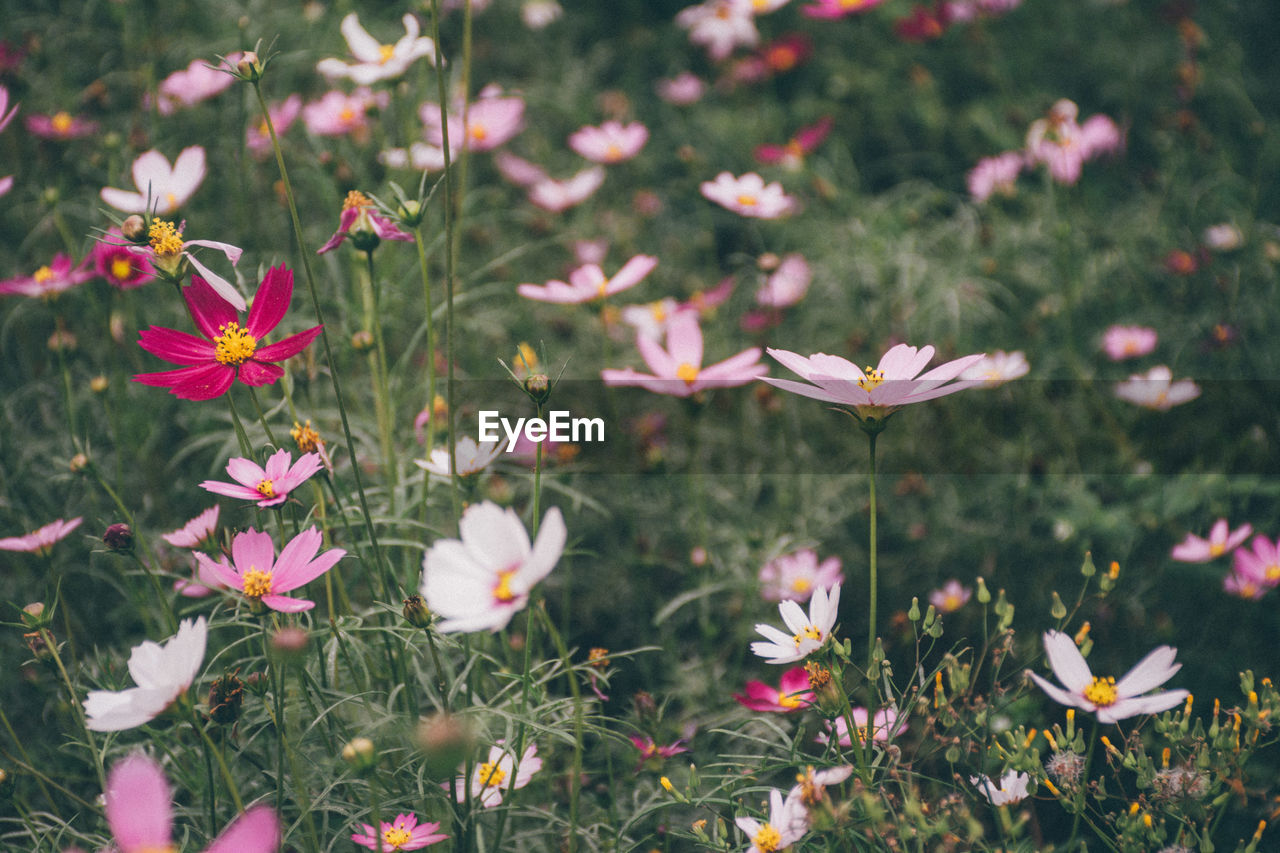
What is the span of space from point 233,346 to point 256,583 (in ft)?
0.76

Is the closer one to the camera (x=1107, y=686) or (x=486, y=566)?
(x=486, y=566)

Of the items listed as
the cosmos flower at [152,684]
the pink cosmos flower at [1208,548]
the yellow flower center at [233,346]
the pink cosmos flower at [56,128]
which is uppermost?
the pink cosmos flower at [56,128]

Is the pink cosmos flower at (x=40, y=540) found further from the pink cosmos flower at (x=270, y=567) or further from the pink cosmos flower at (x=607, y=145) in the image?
the pink cosmos flower at (x=607, y=145)

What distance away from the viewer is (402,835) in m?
0.68

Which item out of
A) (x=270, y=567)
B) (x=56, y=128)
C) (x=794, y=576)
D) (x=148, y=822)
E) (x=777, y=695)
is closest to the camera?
(x=148, y=822)

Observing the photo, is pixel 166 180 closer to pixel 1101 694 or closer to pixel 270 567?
pixel 270 567

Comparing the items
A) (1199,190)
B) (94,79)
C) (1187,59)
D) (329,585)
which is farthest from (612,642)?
(1187,59)

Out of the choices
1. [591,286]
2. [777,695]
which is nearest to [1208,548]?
[777,695]

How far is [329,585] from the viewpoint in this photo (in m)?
0.77

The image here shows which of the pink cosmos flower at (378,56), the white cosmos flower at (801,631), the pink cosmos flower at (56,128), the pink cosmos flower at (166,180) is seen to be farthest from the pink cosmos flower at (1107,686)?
the pink cosmos flower at (56,128)

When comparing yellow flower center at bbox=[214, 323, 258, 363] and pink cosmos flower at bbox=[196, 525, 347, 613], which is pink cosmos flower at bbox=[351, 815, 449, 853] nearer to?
pink cosmos flower at bbox=[196, 525, 347, 613]

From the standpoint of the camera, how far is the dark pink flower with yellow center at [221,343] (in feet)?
2.43

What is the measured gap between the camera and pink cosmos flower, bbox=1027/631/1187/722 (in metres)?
0.65

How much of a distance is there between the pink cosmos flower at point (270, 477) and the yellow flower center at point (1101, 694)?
0.65 meters
